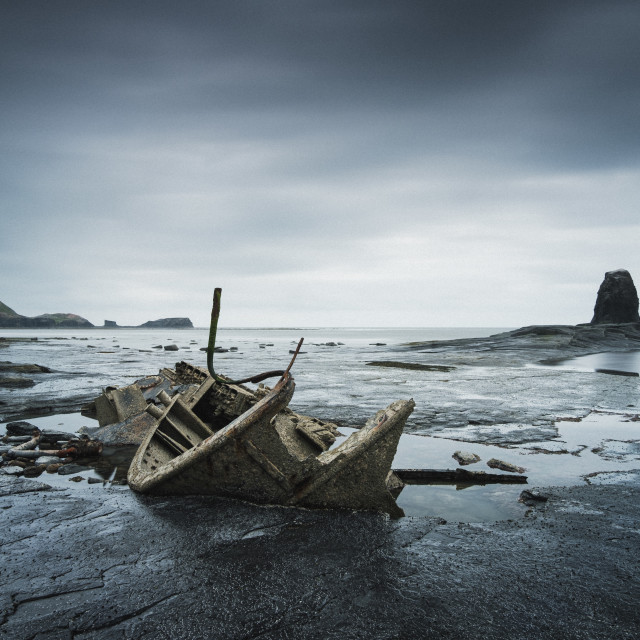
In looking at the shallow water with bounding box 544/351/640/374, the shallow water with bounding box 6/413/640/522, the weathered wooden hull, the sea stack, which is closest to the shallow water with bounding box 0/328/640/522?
the shallow water with bounding box 6/413/640/522

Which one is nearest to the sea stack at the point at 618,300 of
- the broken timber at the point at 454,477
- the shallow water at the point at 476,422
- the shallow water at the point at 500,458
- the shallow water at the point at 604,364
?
the shallow water at the point at 604,364

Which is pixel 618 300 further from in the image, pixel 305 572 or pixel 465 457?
pixel 305 572

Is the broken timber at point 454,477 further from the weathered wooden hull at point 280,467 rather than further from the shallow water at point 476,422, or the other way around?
the weathered wooden hull at point 280,467

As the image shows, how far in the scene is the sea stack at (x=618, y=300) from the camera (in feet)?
198

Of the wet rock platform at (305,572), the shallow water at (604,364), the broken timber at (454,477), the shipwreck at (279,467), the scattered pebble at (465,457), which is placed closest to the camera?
the wet rock platform at (305,572)

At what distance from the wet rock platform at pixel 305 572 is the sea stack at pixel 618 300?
6782 cm

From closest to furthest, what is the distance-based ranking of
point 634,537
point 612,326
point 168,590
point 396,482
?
point 168,590
point 634,537
point 396,482
point 612,326

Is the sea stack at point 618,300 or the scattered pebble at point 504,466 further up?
the sea stack at point 618,300

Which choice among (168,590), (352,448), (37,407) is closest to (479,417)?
(352,448)

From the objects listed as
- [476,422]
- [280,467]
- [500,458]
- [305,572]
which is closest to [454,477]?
[500,458]

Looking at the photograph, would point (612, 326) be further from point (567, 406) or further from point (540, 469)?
point (540, 469)

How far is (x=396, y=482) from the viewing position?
4695mm

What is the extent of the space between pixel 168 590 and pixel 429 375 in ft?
49.6

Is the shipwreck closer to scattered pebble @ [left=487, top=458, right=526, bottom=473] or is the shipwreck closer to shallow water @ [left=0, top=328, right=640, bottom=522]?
shallow water @ [left=0, top=328, right=640, bottom=522]
